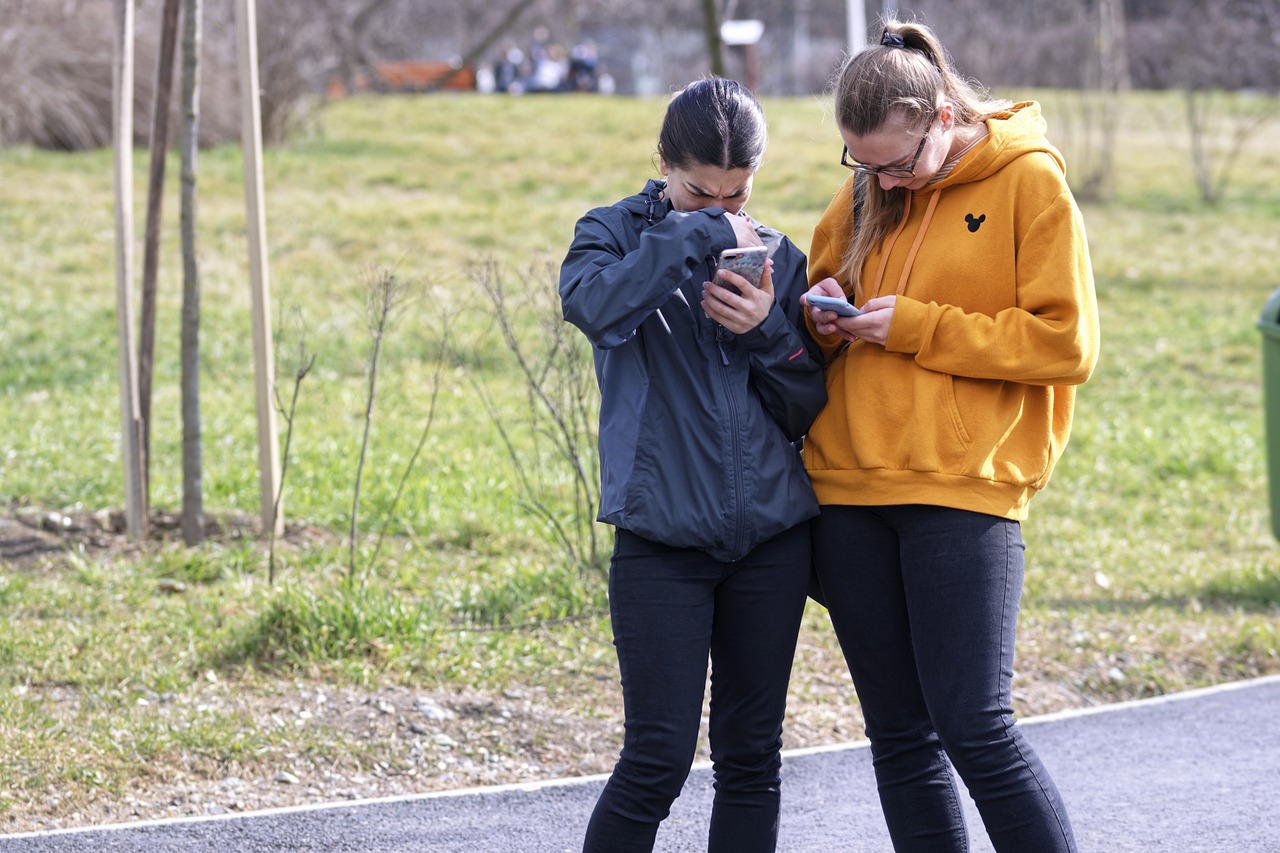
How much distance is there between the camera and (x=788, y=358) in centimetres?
249

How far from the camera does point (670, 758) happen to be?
244 centimetres

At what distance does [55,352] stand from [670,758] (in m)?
6.81

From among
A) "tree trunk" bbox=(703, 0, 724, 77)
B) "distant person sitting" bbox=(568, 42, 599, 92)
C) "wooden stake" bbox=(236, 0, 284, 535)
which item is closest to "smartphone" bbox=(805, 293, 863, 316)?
"wooden stake" bbox=(236, 0, 284, 535)

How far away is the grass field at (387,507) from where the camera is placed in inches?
167

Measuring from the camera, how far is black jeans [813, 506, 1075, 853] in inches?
95.6

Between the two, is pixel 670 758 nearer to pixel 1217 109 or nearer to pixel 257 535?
pixel 257 535

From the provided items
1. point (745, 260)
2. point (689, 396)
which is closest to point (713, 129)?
point (745, 260)

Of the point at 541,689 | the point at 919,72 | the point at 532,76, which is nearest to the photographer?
the point at 919,72

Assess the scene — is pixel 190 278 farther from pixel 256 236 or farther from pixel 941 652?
pixel 941 652

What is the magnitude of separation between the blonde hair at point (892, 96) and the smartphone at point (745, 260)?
26 cm

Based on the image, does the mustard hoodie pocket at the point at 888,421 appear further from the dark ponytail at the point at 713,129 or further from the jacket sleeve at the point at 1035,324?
the dark ponytail at the point at 713,129

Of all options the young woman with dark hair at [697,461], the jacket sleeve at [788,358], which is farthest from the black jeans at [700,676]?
the jacket sleeve at [788,358]

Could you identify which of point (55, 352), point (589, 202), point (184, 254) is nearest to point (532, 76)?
point (589, 202)

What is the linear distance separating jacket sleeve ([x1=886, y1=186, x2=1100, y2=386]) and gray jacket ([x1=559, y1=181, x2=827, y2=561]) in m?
0.24
